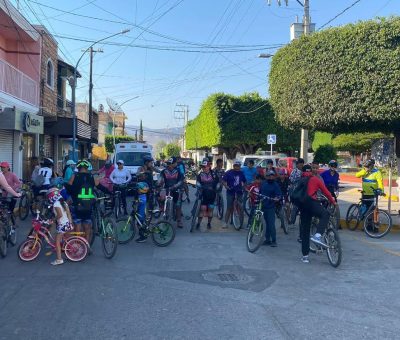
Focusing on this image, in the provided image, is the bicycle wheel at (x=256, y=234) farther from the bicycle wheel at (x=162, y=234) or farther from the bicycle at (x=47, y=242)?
the bicycle at (x=47, y=242)

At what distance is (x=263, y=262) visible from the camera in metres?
7.97

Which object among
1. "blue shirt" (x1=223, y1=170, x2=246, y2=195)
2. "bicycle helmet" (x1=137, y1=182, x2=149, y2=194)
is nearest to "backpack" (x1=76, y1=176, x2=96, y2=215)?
"bicycle helmet" (x1=137, y1=182, x2=149, y2=194)

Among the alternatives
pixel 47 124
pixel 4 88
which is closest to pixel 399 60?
pixel 4 88

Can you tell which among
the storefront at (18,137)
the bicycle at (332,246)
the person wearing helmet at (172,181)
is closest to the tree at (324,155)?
the storefront at (18,137)

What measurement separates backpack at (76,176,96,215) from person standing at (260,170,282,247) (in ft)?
11.1

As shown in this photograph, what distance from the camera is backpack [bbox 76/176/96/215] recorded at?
8156 mm

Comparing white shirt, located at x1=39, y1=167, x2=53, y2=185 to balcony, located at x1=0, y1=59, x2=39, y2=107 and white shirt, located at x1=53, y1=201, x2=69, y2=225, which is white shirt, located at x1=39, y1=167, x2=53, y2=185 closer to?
balcony, located at x1=0, y1=59, x2=39, y2=107

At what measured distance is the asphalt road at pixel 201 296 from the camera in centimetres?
475

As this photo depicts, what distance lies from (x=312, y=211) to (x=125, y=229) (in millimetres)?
3769

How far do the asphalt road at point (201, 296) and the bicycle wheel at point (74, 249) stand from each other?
16cm

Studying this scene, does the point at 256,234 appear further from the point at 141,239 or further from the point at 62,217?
the point at 62,217

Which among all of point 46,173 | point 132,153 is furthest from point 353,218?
point 132,153

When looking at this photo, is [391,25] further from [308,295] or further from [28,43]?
[28,43]

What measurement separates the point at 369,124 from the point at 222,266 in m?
7.09
